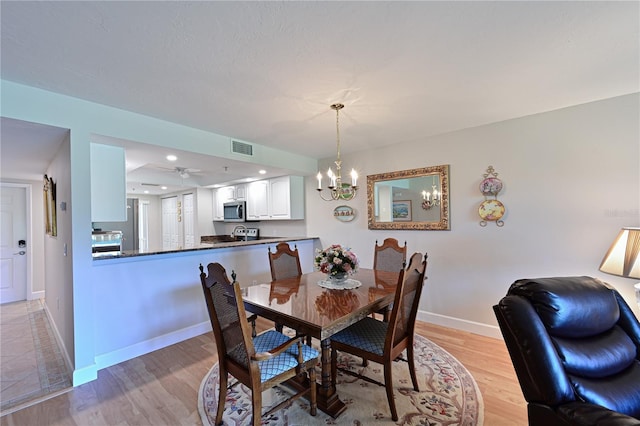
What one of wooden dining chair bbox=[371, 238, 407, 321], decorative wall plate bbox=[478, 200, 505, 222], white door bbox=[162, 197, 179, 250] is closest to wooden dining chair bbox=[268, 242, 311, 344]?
wooden dining chair bbox=[371, 238, 407, 321]

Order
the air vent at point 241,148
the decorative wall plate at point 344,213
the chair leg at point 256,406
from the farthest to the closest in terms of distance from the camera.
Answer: the decorative wall plate at point 344,213
the air vent at point 241,148
the chair leg at point 256,406

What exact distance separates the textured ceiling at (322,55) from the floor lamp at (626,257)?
123 centimetres

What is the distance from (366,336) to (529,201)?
2313mm

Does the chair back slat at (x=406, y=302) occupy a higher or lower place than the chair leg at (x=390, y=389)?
higher

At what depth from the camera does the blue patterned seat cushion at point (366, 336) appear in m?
1.97

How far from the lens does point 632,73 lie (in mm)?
2096

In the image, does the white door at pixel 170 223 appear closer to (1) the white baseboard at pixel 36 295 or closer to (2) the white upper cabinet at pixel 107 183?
(1) the white baseboard at pixel 36 295

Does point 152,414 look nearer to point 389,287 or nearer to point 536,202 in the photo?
point 389,287

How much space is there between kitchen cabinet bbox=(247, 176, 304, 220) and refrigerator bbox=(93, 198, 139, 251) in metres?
3.39

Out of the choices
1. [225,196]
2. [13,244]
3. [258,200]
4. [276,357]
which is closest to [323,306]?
[276,357]

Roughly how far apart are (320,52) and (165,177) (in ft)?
15.2

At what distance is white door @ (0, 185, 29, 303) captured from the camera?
15.4 feet

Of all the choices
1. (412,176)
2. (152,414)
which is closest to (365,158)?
(412,176)

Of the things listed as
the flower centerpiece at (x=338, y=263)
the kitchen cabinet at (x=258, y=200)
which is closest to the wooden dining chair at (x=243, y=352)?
the flower centerpiece at (x=338, y=263)
